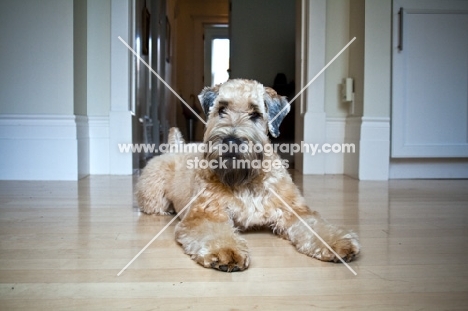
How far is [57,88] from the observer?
3.69 metres

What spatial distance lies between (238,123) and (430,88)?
288cm

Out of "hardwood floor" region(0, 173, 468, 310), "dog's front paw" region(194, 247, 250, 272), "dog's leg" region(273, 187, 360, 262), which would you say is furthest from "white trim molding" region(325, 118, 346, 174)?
"dog's front paw" region(194, 247, 250, 272)

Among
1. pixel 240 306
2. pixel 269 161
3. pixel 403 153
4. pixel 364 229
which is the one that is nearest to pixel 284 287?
pixel 240 306

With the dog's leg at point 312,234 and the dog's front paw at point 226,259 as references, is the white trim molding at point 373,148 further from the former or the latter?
the dog's front paw at point 226,259

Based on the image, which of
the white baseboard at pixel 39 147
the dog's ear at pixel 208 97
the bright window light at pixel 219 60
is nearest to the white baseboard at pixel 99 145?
the white baseboard at pixel 39 147

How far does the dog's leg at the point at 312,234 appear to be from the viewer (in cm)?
151

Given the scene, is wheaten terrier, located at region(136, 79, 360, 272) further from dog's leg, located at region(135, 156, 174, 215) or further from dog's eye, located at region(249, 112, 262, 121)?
dog's leg, located at region(135, 156, 174, 215)

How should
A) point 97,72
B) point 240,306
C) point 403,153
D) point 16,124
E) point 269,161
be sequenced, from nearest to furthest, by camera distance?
point 240,306 → point 269,161 → point 16,124 → point 403,153 → point 97,72

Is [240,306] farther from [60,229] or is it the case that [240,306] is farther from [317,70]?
[317,70]

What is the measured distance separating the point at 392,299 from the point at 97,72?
3804mm

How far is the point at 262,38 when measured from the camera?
770 cm

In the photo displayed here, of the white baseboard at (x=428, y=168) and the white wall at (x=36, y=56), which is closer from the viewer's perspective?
the white wall at (x=36, y=56)

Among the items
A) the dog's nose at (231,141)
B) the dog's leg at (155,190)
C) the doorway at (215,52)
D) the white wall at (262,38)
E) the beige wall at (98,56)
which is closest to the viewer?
the dog's nose at (231,141)

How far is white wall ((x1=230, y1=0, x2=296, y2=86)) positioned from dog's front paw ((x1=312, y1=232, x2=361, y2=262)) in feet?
20.7
